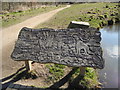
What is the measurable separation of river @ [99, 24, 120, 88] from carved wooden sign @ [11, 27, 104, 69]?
232 cm

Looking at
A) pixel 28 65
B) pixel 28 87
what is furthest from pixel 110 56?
pixel 28 87

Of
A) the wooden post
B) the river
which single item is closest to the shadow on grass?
the wooden post

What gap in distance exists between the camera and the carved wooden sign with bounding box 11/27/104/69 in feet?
21.4

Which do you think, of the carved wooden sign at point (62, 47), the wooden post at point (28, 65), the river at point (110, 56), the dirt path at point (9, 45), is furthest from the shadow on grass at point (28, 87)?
the river at point (110, 56)

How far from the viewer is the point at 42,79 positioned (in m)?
7.78

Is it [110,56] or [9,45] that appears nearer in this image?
[110,56]

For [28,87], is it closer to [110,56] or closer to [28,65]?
[28,65]

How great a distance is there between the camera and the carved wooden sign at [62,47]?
653 cm

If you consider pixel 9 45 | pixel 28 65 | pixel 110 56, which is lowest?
pixel 110 56

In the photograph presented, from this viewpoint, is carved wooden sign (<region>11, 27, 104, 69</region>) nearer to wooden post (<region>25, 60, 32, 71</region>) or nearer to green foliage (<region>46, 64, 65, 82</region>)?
wooden post (<region>25, 60, 32, 71</region>)

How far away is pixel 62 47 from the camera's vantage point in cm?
700

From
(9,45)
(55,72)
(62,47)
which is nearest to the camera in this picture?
(62,47)

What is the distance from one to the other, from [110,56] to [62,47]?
543 centimetres

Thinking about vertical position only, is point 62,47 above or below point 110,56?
above
